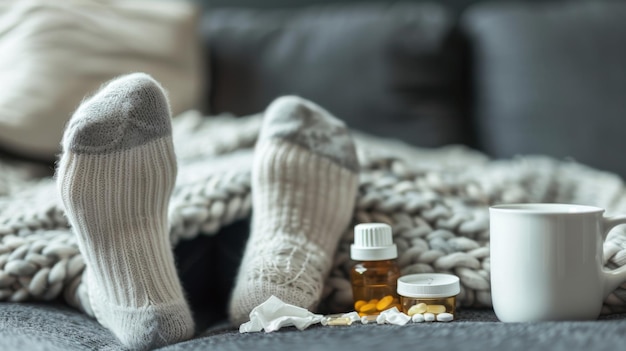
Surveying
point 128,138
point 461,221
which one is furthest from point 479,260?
point 128,138

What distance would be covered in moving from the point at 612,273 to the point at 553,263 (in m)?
0.07

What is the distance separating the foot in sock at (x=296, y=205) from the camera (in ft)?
2.01

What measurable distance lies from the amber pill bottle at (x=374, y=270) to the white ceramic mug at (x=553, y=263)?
0.35 ft

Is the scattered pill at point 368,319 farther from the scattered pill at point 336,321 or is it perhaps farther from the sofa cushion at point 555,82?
the sofa cushion at point 555,82

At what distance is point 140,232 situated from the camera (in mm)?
611

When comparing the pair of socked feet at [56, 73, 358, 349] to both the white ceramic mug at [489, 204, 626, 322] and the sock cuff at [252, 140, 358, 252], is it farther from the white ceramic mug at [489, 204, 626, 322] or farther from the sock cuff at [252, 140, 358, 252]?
the white ceramic mug at [489, 204, 626, 322]

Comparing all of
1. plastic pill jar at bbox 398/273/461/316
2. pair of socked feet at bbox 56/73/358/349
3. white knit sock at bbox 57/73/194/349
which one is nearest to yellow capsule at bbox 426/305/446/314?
plastic pill jar at bbox 398/273/461/316

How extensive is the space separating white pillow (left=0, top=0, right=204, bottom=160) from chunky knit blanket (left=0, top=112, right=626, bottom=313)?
0.47ft

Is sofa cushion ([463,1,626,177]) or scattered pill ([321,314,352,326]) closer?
scattered pill ([321,314,352,326])

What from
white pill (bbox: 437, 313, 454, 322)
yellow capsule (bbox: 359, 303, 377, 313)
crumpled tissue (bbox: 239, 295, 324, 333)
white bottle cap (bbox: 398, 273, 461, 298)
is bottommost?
yellow capsule (bbox: 359, 303, 377, 313)

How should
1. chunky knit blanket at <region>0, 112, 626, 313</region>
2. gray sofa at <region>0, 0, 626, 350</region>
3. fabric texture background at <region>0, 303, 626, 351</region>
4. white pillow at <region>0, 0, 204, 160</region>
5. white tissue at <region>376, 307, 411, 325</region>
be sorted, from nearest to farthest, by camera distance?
fabric texture background at <region>0, 303, 626, 351</region>
white tissue at <region>376, 307, 411, 325</region>
chunky knit blanket at <region>0, 112, 626, 313</region>
white pillow at <region>0, 0, 204, 160</region>
gray sofa at <region>0, 0, 626, 350</region>

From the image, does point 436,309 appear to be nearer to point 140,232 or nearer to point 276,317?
point 276,317

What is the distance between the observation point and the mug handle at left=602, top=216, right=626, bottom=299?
1.73 feet

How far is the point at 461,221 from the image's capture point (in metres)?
0.68
